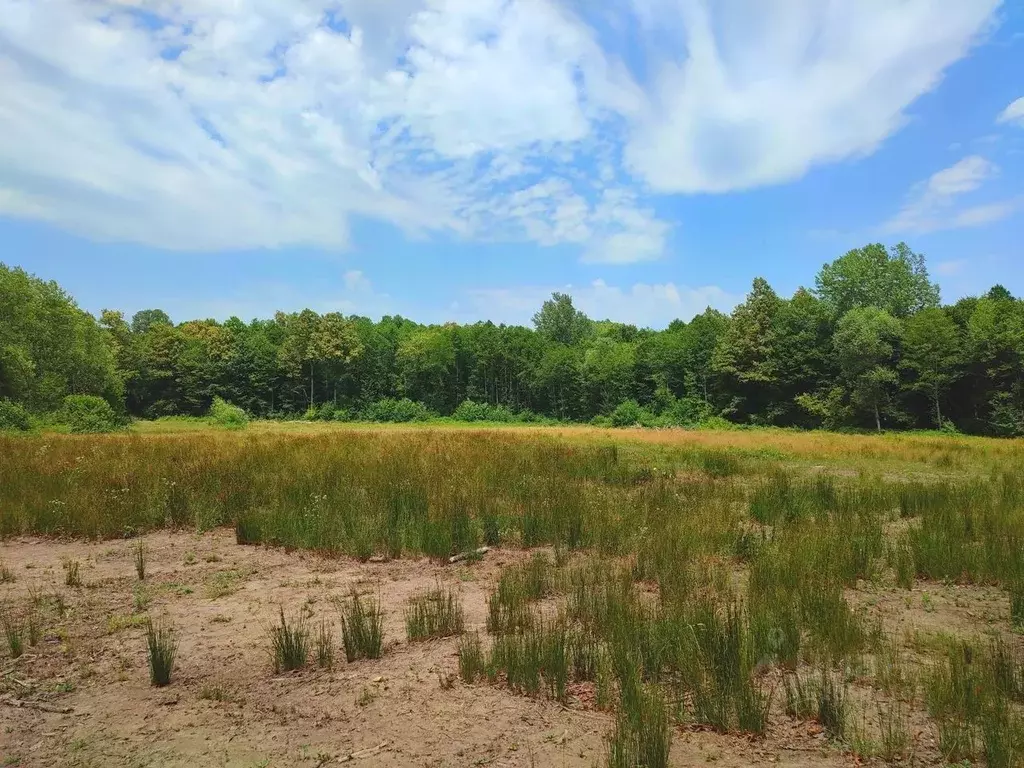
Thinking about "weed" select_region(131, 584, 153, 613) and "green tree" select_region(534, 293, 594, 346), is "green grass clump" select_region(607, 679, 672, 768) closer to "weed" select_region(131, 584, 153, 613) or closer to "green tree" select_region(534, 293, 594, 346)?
"weed" select_region(131, 584, 153, 613)

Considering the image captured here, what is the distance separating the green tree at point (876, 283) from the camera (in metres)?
55.3

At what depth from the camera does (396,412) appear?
2537 inches

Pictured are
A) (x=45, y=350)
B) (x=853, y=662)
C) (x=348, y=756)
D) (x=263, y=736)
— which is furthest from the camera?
(x=45, y=350)

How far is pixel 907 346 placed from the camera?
42375 mm

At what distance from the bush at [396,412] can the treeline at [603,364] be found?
21 centimetres

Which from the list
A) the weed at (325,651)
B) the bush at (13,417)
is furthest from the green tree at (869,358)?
the bush at (13,417)

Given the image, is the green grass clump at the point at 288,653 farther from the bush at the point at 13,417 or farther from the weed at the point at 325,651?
the bush at the point at 13,417

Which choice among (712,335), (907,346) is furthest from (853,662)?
(712,335)

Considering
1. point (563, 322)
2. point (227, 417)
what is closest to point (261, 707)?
point (227, 417)

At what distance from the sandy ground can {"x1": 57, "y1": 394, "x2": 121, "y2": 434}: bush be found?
32406 millimetres

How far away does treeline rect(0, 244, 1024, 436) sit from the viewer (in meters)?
39.1

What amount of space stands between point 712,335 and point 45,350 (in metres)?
55.9

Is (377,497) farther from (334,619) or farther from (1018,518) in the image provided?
(1018,518)

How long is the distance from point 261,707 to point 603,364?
63.6m
